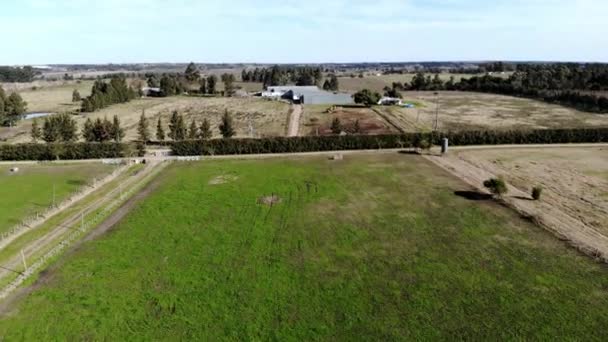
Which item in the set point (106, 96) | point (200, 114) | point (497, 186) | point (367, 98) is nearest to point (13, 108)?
point (106, 96)

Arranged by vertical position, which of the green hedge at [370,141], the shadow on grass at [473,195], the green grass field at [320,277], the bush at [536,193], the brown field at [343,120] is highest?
the brown field at [343,120]

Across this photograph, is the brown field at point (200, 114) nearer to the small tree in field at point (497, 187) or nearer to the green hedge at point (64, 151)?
the green hedge at point (64, 151)

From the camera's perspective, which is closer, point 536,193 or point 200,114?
point 536,193

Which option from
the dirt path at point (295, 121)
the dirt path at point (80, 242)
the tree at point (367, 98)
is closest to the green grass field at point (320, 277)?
the dirt path at point (80, 242)

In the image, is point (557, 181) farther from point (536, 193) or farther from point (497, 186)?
point (497, 186)

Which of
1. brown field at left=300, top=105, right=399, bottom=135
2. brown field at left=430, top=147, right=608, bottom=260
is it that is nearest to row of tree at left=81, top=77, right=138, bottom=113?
brown field at left=300, top=105, right=399, bottom=135

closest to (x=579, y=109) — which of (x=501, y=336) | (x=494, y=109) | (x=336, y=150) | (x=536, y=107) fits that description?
(x=536, y=107)
